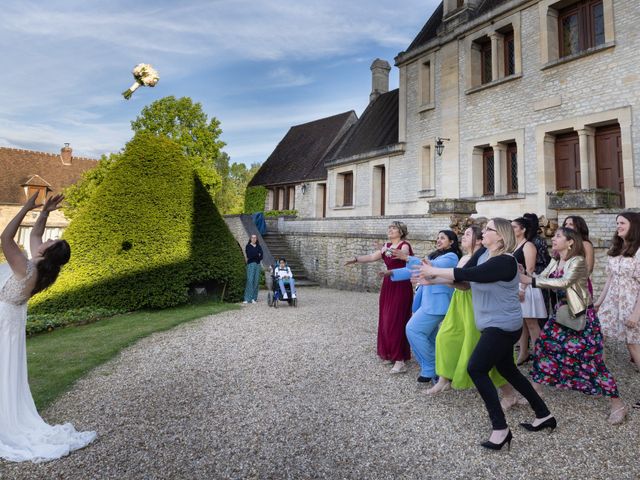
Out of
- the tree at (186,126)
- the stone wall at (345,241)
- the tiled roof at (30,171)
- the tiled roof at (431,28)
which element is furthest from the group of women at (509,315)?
the tiled roof at (30,171)

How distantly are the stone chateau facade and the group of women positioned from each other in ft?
12.4

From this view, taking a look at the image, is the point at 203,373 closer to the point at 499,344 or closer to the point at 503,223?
the point at 499,344

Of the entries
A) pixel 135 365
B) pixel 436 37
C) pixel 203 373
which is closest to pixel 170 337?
pixel 135 365

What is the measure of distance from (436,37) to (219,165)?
3218 centimetres

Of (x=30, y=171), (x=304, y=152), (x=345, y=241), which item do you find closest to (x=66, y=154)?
(x=30, y=171)

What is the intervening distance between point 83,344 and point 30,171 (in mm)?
29410

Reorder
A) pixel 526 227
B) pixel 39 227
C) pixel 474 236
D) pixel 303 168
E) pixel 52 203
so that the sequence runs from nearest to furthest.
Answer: pixel 39 227
pixel 52 203
pixel 474 236
pixel 526 227
pixel 303 168

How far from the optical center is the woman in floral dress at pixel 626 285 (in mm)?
3969

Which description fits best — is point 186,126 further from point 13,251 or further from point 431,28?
point 13,251

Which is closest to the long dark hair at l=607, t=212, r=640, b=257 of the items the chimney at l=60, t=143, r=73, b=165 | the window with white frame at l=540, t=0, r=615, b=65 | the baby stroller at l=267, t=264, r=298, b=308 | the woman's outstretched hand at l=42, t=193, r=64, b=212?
the woman's outstretched hand at l=42, t=193, r=64, b=212

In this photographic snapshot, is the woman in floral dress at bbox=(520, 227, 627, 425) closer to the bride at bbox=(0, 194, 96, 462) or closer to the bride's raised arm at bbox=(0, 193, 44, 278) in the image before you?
the bride at bbox=(0, 194, 96, 462)

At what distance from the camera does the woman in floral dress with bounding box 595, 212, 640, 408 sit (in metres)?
3.97

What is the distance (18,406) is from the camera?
3.03 metres

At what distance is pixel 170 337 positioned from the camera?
264 inches
